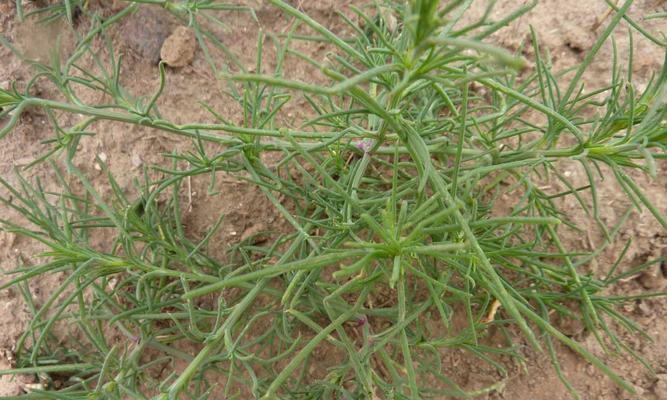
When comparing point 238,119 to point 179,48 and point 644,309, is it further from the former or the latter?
point 644,309

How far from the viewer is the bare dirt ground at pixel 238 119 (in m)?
2.52

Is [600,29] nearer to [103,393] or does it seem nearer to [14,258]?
[103,393]

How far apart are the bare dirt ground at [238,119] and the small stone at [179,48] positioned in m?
0.05

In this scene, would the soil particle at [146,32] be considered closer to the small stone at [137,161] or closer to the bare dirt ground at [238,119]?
the bare dirt ground at [238,119]

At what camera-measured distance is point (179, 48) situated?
297 cm

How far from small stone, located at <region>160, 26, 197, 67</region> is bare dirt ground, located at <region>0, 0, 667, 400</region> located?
5 cm

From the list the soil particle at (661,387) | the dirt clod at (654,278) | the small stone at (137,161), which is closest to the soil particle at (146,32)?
the small stone at (137,161)

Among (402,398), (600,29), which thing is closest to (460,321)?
(402,398)

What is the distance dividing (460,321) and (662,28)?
1.87 metres

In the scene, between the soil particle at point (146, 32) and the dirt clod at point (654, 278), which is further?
the soil particle at point (146, 32)

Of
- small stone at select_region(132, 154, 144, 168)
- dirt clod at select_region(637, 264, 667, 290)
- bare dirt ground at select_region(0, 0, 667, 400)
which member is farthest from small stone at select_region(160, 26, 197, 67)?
dirt clod at select_region(637, 264, 667, 290)

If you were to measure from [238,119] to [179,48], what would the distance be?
52 centimetres

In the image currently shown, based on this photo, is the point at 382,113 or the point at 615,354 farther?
the point at 615,354

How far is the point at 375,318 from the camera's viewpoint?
8.54ft
